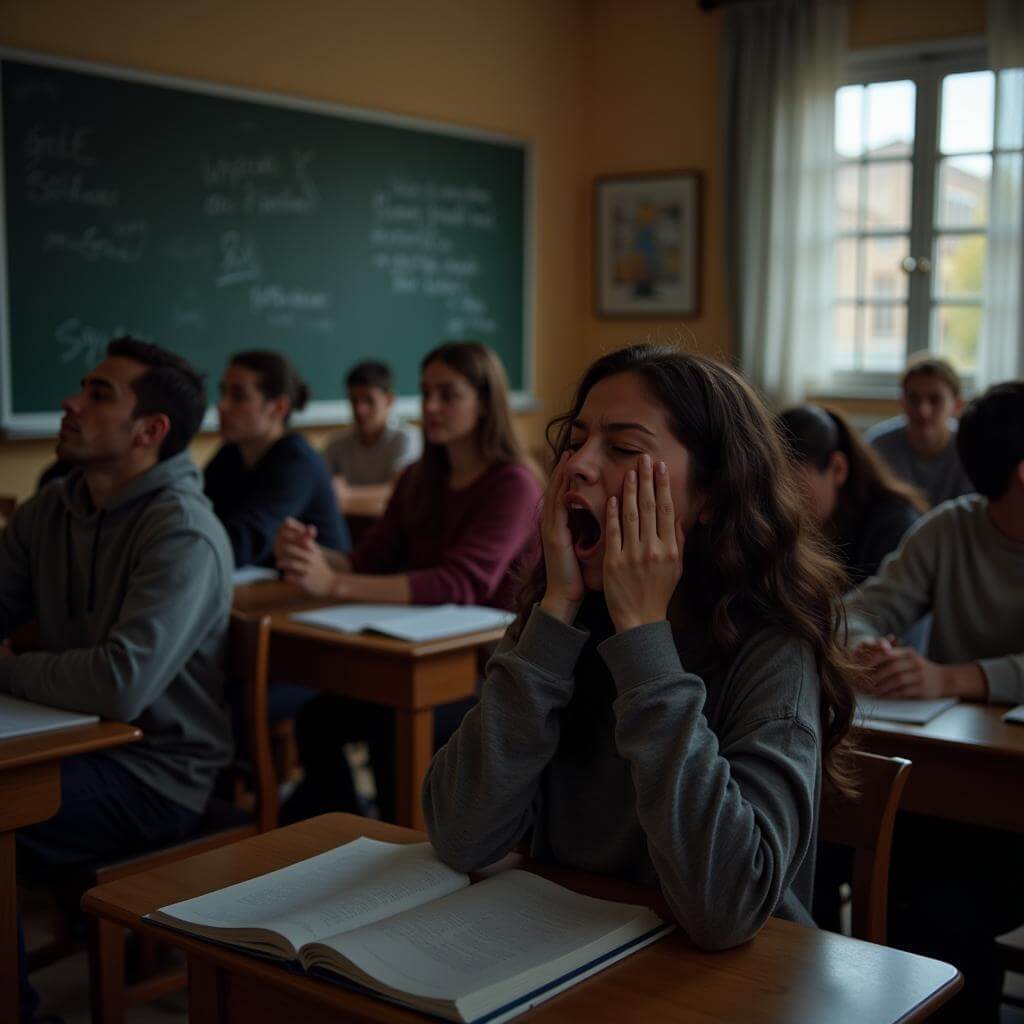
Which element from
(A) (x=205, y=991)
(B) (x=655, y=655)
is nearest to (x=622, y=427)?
(B) (x=655, y=655)

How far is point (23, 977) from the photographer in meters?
1.94

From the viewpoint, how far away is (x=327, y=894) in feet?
4.02

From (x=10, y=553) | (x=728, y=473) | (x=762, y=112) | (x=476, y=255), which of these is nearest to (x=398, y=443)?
(x=476, y=255)

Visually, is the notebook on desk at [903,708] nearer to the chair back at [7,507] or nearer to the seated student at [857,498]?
the seated student at [857,498]

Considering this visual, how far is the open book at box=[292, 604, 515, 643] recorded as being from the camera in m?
2.59

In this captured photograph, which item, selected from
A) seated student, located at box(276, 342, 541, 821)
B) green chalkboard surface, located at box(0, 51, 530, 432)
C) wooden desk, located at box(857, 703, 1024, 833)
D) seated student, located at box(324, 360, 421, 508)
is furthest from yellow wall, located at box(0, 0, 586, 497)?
wooden desk, located at box(857, 703, 1024, 833)

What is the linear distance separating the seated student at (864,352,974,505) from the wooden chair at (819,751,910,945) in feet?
9.92

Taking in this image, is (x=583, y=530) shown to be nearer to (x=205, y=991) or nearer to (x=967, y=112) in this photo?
(x=205, y=991)

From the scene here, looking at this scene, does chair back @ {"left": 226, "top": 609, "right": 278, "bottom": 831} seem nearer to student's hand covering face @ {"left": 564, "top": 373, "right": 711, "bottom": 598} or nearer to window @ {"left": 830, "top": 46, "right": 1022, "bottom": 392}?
student's hand covering face @ {"left": 564, "top": 373, "right": 711, "bottom": 598}

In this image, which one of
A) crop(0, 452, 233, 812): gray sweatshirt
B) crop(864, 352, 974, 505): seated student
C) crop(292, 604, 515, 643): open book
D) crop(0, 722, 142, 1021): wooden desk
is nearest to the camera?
crop(0, 722, 142, 1021): wooden desk

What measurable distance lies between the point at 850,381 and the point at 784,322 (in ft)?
1.39

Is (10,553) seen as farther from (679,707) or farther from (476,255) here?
(476,255)

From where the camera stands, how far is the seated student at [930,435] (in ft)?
14.4

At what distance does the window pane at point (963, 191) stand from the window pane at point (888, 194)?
0.16 meters
